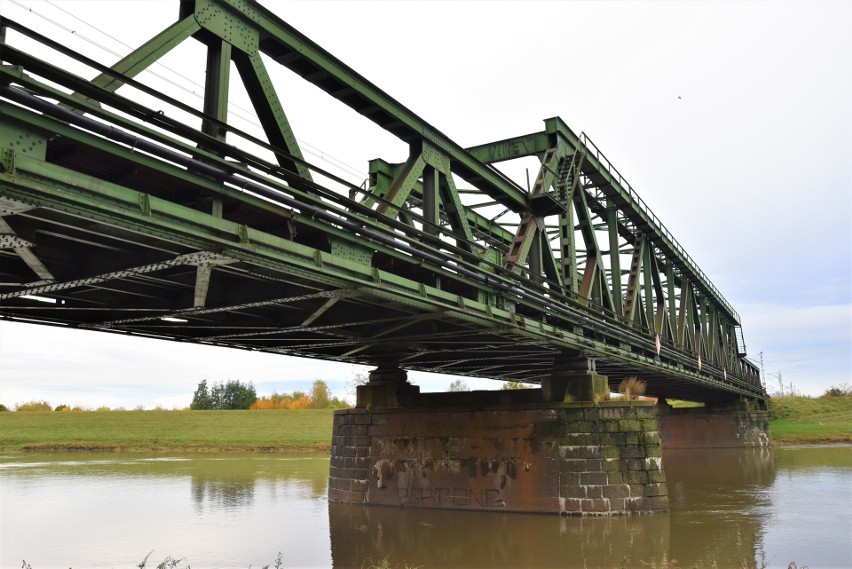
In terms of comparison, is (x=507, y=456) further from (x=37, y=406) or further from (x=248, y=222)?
(x=37, y=406)

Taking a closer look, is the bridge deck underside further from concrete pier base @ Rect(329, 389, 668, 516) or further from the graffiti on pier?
the graffiti on pier

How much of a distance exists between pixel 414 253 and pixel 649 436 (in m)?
11.6

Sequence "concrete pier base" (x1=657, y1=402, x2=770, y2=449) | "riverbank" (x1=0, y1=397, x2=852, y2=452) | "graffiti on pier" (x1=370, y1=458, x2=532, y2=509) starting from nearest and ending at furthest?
"graffiti on pier" (x1=370, y1=458, x2=532, y2=509) → "concrete pier base" (x1=657, y1=402, x2=770, y2=449) → "riverbank" (x1=0, y1=397, x2=852, y2=452)

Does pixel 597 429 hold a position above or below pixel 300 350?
below

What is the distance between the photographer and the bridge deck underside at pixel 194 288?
9102 mm

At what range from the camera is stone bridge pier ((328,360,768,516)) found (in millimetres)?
20438

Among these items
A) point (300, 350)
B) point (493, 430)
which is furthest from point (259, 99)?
point (493, 430)

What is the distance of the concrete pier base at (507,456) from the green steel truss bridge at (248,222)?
212 centimetres

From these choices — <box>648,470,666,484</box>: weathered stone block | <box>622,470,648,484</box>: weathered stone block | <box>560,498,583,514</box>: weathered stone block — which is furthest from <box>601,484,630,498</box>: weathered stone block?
<box>648,470,666,484</box>: weathered stone block

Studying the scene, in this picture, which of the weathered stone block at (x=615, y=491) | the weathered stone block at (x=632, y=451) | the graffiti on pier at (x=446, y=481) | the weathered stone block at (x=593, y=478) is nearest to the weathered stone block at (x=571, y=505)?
the weathered stone block at (x=593, y=478)

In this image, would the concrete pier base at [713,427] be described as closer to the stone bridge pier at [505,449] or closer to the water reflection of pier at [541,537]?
the water reflection of pier at [541,537]

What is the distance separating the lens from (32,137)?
7.75m

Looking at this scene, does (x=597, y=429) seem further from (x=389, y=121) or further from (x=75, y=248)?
(x=75, y=248)

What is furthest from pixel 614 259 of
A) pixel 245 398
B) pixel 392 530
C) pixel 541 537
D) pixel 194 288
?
pixel 245 398
